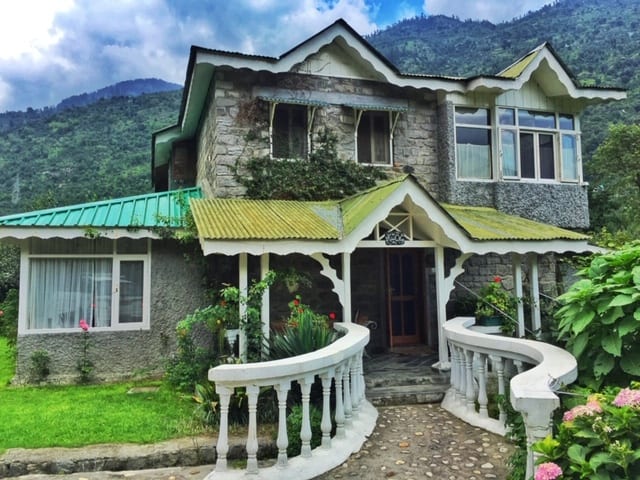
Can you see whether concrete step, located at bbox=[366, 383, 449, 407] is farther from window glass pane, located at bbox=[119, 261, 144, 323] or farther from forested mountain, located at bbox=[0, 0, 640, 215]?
forested mountain, located at bbox=[0, 0, 640, 215]

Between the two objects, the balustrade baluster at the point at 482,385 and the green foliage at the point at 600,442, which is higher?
the green foliage at the point at 600,442

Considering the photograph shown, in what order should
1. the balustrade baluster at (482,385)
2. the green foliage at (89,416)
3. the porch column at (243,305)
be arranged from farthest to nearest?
Result: the porch column at (243,305), the balustrade baluster at (482,385), the green foliage at (89,416)

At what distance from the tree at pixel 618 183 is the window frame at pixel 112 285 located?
20.3 m

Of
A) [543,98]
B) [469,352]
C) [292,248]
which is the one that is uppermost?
[543,98]

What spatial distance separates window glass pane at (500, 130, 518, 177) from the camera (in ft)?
39.9

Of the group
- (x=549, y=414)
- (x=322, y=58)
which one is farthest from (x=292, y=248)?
(x=322, y=58)

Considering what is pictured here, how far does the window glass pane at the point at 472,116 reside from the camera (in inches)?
474

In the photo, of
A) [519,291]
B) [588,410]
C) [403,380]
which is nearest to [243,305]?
[403,380]

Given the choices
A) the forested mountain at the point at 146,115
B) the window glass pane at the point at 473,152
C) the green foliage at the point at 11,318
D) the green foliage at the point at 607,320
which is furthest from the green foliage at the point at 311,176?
the forested mountain at the point at 146,115

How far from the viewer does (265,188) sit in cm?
1051

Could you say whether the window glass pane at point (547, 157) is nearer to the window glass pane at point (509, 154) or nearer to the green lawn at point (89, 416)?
the window glass pane at point (509, 154)

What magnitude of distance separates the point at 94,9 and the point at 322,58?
11652cm

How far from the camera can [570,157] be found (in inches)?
501

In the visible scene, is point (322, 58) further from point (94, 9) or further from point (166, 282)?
point (94, 9)
